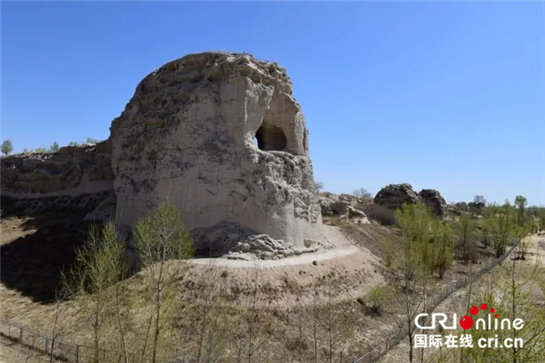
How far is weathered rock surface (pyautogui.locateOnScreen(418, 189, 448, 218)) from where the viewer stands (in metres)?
51.0

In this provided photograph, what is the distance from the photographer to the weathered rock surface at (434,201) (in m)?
51.0

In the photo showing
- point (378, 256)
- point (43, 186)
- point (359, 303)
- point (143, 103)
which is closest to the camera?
point (359, 303)

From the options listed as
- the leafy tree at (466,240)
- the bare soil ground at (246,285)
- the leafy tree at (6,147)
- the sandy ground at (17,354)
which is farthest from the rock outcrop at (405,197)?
the leafy tree at (6,147)

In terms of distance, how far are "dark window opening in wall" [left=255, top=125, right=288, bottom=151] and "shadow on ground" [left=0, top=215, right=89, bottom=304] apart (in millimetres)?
14159

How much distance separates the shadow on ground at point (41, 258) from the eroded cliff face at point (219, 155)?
3.75 m

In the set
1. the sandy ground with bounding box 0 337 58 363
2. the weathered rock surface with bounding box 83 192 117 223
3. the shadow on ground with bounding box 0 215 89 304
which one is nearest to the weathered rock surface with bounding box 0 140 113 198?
the weathered rock surface with bounding box 83 192 117 223

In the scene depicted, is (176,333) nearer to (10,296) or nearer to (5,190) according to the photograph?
(10,296)

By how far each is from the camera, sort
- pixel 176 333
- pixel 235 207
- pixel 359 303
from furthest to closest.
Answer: pixel 235 207, pixel 359 303, pixel 176 333

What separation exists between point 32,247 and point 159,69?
15120mm

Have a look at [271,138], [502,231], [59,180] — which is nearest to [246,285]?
[271,138]

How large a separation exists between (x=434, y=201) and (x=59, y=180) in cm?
4619

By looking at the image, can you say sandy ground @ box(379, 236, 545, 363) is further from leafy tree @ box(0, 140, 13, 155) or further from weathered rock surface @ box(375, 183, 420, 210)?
leafy tree @ box(0, 140, 13, 155)

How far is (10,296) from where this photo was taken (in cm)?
1905

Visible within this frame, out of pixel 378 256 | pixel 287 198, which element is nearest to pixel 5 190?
pixel 287 198
